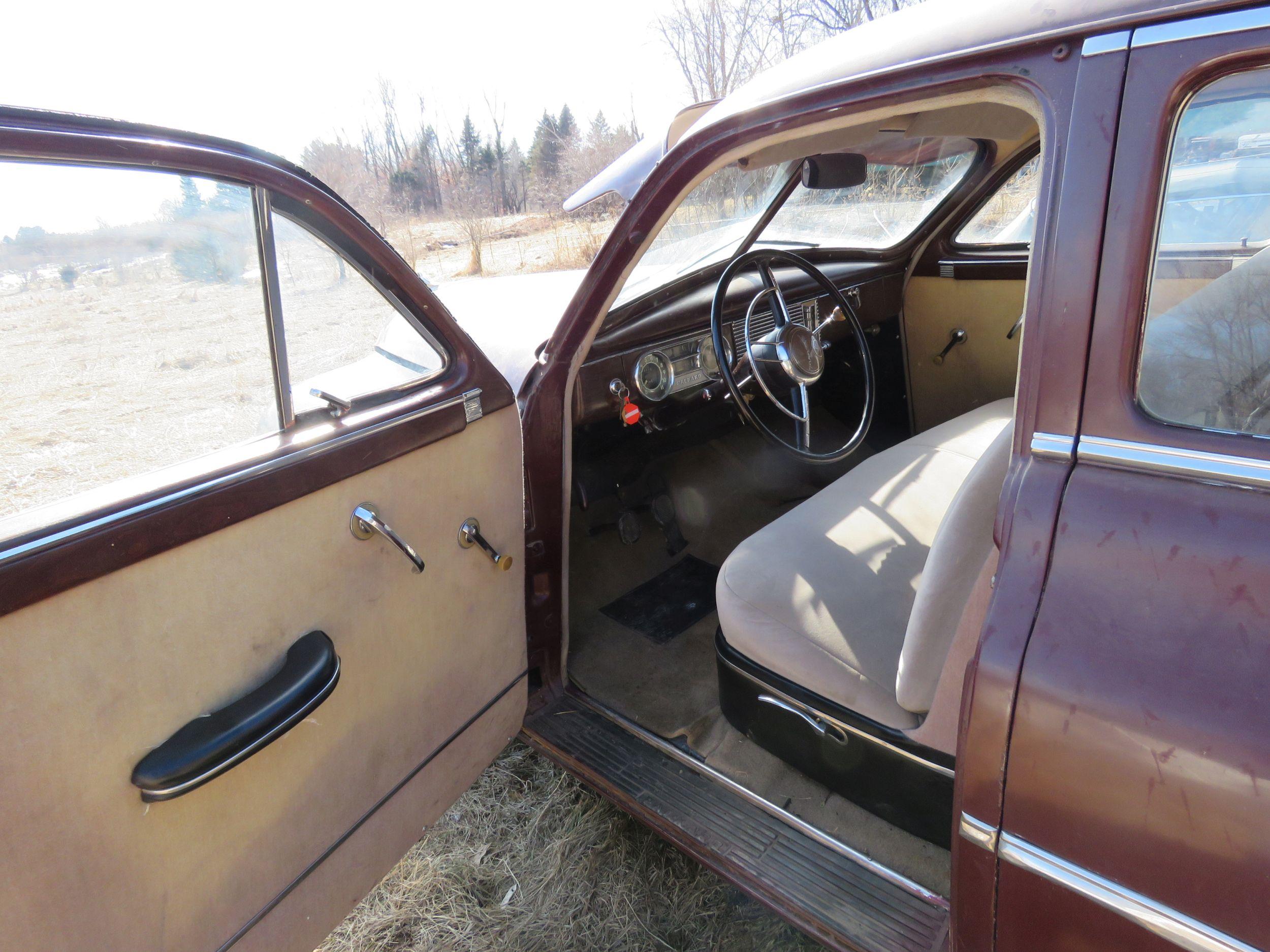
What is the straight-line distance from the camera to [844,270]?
3.11 m

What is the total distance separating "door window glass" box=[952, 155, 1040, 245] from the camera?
299cm

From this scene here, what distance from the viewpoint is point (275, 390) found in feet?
4.39

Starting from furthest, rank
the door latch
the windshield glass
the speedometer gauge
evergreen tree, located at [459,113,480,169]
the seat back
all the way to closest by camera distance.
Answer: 1. evergreen tree, located at [459,113,480,169]
2. the door latch
3. the speedometer gauge
4. the windshield glass
5. the seat back

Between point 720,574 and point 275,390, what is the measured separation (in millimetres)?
1084

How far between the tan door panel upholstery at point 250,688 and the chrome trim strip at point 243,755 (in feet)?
0.11

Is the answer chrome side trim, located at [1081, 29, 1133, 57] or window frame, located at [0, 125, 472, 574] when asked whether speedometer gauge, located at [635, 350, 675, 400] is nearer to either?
window frame, located at [0, 125, 472, 574]

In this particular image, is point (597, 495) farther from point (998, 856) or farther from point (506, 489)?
point (998, 856)

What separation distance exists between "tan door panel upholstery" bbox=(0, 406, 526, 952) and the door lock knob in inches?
0.8

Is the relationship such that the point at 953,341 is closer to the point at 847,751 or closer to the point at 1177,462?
the point at 847,751

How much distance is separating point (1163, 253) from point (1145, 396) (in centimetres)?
17

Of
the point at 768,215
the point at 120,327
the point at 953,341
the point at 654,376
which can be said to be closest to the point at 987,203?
the point at 953,341

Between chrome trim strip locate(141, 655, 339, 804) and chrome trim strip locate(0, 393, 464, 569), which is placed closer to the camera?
chrome trim strip locate(0, 393, 464, 569)

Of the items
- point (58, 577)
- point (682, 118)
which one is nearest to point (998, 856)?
point (58, 577)

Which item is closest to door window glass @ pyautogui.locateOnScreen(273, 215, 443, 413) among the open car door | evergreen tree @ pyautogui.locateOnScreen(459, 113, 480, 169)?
the open car door
